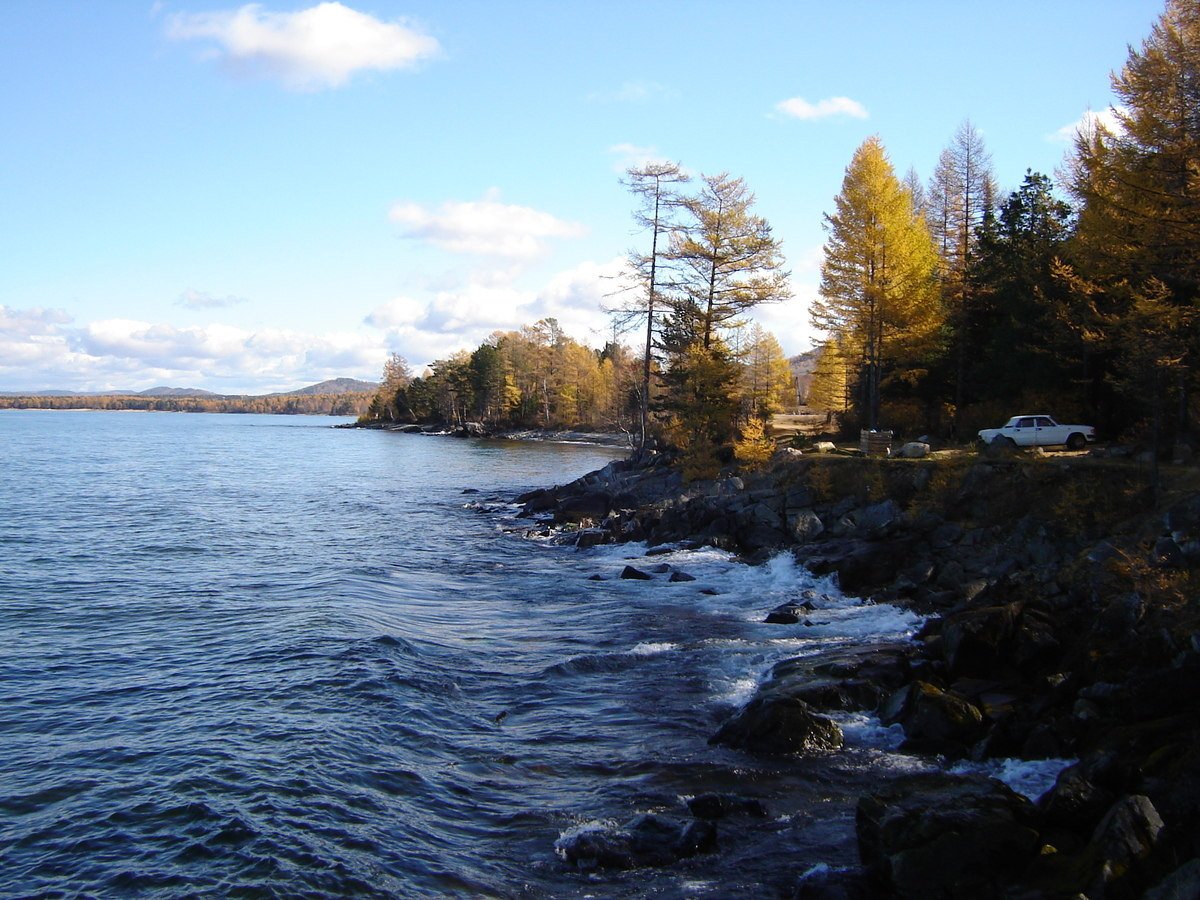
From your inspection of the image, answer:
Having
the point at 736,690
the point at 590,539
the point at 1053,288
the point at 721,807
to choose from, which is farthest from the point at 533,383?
the point at 721,807

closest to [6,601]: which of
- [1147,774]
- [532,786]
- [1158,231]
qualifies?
[532,786]

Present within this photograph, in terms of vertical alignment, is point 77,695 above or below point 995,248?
below

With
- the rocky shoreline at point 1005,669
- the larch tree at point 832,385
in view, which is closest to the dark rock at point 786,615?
the rocky shoreline at point 1005,669

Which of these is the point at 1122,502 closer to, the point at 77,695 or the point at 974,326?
the point at 974,326

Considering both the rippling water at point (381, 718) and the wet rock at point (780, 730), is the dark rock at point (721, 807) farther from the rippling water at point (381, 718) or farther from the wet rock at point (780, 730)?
the wet rock at point (780, 730)

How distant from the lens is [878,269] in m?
38.9

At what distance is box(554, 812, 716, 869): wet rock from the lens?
9.97 meters

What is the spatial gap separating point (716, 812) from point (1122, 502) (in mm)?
16088

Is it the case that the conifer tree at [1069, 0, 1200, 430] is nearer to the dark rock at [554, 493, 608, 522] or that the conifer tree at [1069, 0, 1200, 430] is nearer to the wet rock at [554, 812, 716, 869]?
the wet rock at [554, 812, 716, 869]

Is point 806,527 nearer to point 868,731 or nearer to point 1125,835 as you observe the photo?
point 868,731

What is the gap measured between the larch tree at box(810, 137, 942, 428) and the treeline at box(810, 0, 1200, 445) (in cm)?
7

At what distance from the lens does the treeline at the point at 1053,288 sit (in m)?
22.2

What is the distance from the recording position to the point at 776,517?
29391 mm

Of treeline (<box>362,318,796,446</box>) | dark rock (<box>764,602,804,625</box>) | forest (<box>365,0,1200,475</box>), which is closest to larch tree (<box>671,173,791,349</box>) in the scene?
forest (<box>365,0,1200,475</box>)
